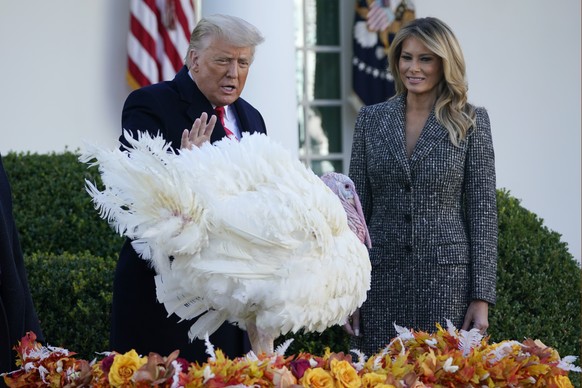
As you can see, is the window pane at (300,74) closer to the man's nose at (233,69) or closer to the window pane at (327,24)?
the window pane at (327,24)

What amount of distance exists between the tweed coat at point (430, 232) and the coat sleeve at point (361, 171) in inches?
3.2

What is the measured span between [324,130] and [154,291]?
5815mm

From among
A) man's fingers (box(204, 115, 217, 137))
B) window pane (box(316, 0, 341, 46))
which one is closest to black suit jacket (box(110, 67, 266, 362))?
man's fingers (box(204, 115, 217, 137))

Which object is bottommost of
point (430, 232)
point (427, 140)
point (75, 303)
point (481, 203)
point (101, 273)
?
point (75, 303)

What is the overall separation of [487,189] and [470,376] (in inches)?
53.9

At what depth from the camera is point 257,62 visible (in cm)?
714

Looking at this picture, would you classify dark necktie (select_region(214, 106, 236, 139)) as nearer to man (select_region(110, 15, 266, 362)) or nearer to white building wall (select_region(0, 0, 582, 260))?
man (select_region(110, 15, 266, 362))

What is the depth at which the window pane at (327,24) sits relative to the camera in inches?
372

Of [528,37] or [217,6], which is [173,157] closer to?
[217,6]

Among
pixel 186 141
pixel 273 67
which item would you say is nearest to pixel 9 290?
pixel 186 141

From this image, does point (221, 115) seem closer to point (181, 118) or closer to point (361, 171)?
point (181, 118)

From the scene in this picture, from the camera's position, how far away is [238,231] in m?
2.98

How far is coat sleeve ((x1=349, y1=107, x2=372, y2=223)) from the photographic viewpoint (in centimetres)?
448

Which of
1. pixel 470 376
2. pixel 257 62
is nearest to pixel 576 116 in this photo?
pixel 257 62
